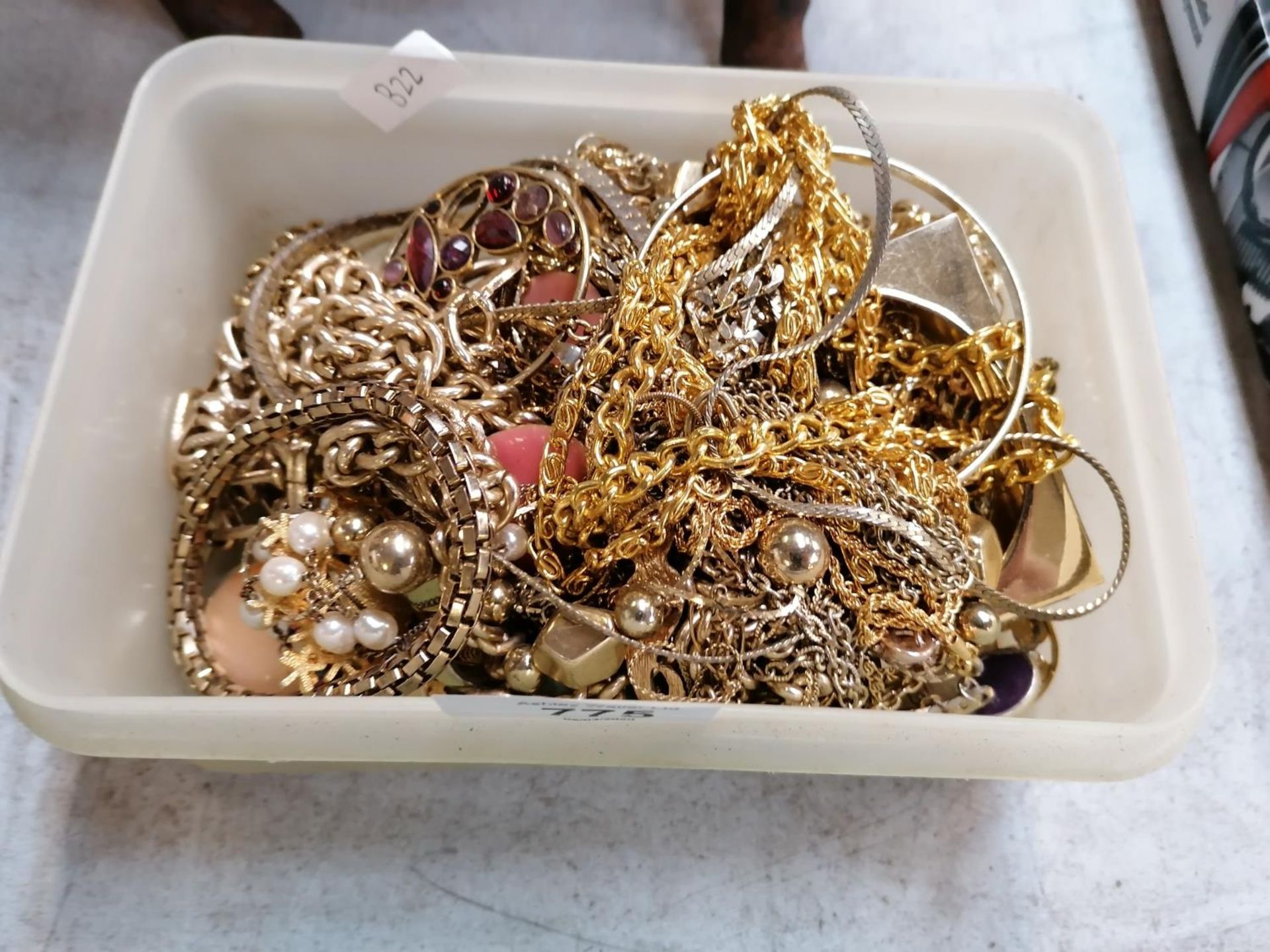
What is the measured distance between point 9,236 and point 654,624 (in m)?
0.85

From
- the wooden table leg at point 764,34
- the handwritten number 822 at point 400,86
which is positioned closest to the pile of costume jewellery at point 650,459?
Answer: the handwritten number 822 at point 400,86

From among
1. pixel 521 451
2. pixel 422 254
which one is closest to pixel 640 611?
pixel 521 451

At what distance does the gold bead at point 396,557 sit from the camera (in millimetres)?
706

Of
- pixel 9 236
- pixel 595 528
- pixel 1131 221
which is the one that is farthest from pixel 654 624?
A: pixel 9 236

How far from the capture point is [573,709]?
2.10 ft

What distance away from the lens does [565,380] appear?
0.84 m

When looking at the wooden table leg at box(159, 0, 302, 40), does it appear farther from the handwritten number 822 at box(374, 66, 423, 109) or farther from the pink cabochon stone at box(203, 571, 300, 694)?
the pink cabochon stone at box(203, 571, 300, 694)

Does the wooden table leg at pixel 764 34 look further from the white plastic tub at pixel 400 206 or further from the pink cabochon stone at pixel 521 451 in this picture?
the pink cabochon stone at pixel 521 451

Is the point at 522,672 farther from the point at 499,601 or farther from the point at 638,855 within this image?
the point at 638,855

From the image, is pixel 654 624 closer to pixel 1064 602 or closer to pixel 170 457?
pixel 1064 602

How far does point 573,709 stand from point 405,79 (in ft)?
2.06

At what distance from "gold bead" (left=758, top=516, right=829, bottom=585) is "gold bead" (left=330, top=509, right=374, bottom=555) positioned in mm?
309

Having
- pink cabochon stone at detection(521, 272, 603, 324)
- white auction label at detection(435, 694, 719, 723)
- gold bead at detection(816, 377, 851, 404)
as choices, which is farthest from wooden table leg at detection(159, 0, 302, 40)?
white auction label at detection(435, 694, 719, 723)

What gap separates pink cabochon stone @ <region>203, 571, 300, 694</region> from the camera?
796 millimetres
